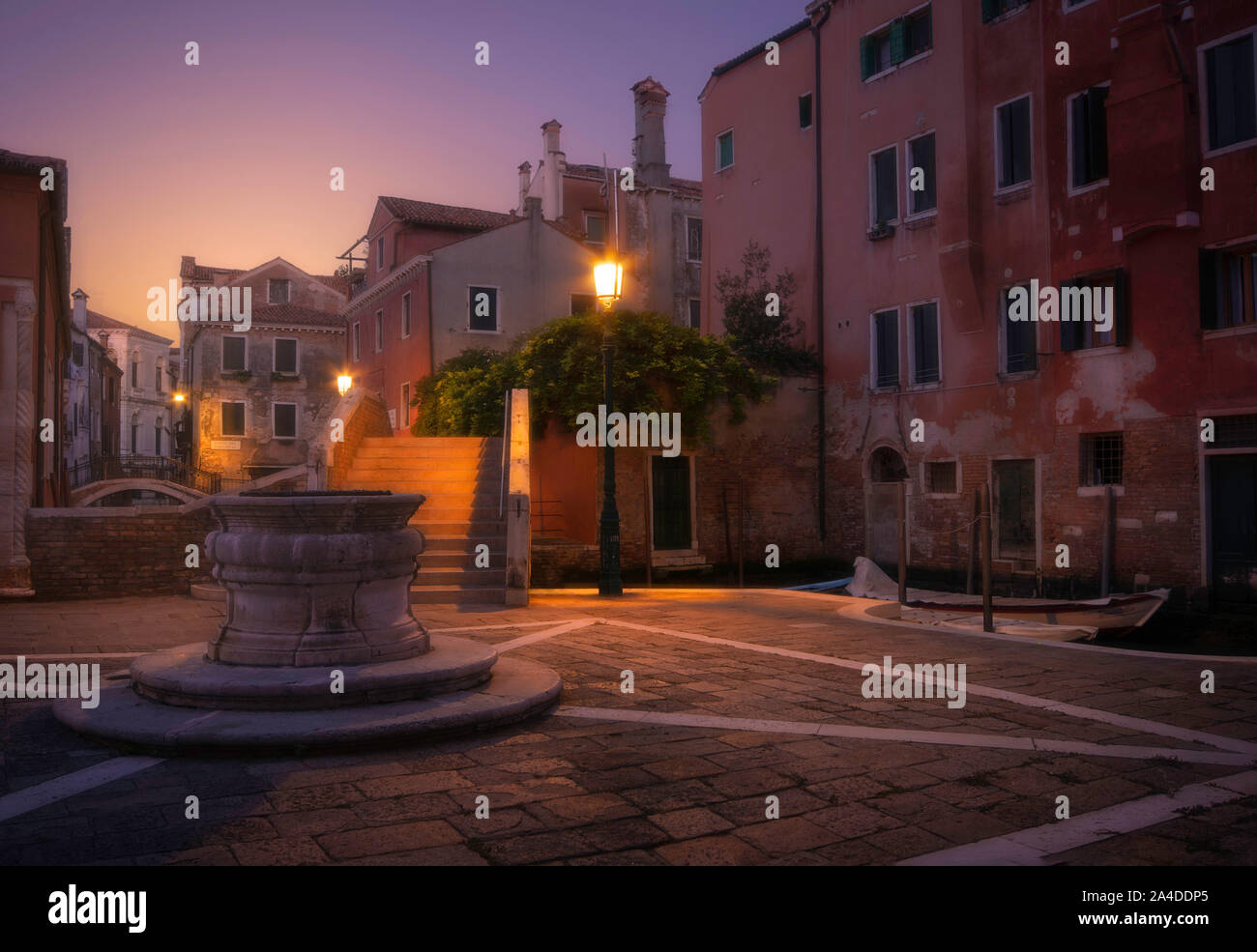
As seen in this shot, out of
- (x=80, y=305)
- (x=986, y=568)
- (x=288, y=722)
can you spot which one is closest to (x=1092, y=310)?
(x=986, y=568)

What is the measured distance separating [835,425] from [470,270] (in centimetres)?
1274

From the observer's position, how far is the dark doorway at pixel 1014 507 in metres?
17.8

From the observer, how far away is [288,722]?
517cm

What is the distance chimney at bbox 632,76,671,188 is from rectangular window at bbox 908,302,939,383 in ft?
50.1

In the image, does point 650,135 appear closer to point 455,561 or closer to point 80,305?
point 455,561

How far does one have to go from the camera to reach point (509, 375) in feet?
65.7

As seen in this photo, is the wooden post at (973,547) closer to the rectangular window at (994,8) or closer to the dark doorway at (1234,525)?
the dark doorway at (1234,525)

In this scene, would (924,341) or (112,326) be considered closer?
(924,341)

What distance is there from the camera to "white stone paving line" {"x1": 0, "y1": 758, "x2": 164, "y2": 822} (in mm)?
4105

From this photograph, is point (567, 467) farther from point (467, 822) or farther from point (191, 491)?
point (467, 822)

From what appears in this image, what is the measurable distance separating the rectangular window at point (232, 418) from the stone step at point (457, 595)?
3078cm

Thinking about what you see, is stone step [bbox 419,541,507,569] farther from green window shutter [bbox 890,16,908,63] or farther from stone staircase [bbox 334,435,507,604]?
green window shutter [bbox 890,16,908,63]

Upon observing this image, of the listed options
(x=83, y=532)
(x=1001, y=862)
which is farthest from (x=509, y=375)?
(x=1001, y=862)

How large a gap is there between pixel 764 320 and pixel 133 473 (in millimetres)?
28710
